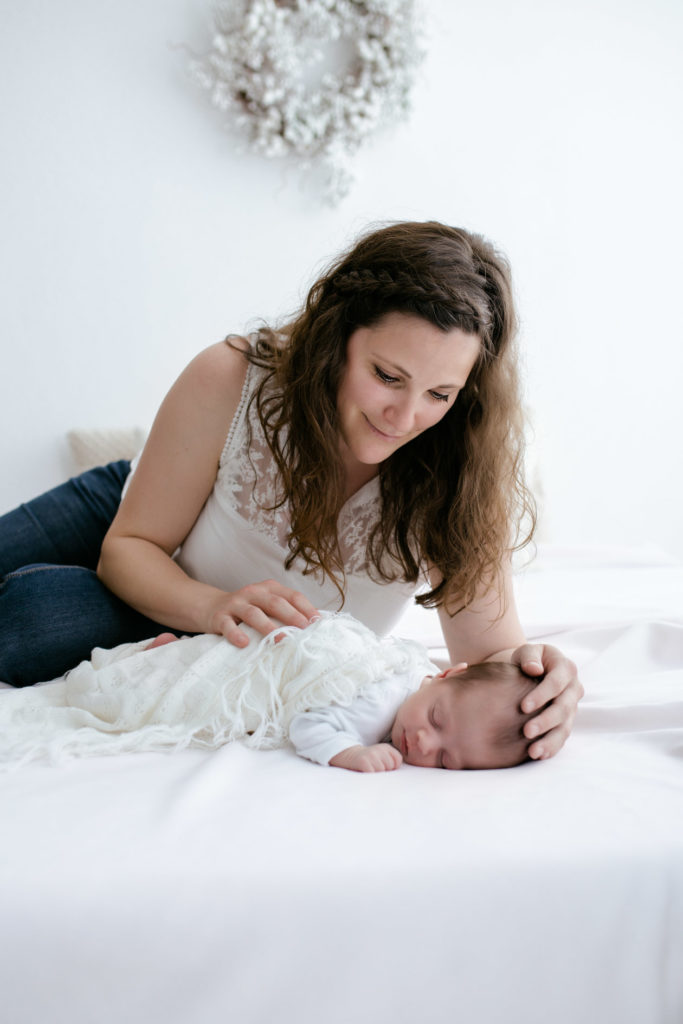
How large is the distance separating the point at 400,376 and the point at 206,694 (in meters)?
0.57

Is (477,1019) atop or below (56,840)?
below

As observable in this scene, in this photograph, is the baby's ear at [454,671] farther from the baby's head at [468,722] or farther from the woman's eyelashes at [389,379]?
the woman's eyelashes at [389,379]

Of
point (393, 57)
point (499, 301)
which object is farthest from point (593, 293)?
point (499, 301)

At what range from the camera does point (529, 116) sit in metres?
3.16

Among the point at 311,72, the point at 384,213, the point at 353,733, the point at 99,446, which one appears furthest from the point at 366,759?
the point at 311,72

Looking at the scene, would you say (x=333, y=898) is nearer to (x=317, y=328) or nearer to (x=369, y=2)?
(x=317, y=328)

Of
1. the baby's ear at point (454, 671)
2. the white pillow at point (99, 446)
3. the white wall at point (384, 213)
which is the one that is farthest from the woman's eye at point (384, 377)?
the white pillow at point (99, 446)

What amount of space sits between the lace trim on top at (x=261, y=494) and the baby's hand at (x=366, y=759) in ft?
1.55

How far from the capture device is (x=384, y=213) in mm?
3084

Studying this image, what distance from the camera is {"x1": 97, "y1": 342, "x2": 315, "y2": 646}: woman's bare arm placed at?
1.42 meters

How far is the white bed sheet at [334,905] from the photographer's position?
2.55 feet

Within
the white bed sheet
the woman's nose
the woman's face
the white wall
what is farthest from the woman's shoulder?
the white wall

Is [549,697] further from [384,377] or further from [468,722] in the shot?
[384,377]

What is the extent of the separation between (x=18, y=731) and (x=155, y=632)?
1.51 ft
